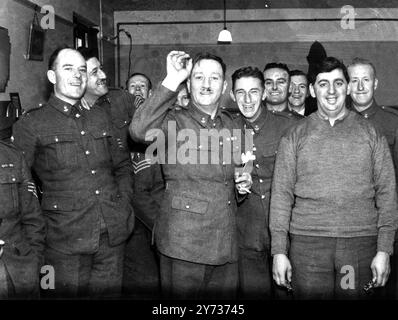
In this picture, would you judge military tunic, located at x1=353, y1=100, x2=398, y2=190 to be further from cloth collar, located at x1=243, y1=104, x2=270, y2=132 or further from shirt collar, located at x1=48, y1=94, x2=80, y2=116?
shirt collar, located at x1=48, y1=94, x2=80, y2=116

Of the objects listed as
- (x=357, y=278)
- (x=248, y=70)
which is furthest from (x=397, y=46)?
(x=357, y=278)

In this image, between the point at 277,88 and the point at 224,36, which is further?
the point at 224,36

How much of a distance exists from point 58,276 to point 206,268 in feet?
2.09

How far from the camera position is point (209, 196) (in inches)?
79.7

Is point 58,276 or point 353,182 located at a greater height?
point 353,182

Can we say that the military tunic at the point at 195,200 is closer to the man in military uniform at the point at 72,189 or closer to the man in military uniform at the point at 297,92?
the man in military uniform at the point at 72,189

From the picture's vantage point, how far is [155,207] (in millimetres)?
2551

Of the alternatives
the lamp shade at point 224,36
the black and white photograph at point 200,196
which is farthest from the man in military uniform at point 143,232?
the lamp shade at point 224,36

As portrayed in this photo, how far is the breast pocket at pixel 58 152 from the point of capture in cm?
216

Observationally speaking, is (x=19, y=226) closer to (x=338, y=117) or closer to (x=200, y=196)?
(x=200, y=196)

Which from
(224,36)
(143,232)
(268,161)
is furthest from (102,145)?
(224,36)

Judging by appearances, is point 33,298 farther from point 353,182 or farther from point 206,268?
point 353,182

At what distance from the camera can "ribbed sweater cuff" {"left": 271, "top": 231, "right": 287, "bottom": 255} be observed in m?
1.97

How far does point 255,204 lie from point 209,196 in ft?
1.32
